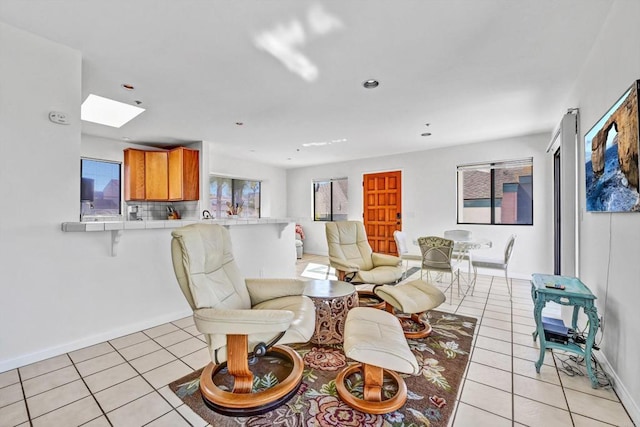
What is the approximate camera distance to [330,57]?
92.7 inches

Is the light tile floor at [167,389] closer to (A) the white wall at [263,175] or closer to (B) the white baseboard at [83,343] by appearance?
(B) the white baseboard at [83,343]

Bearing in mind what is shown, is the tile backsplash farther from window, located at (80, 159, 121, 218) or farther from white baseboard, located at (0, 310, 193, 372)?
white baseboard, located at (0, 310, 193, 372)

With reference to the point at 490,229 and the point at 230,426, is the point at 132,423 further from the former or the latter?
the point at 490,229

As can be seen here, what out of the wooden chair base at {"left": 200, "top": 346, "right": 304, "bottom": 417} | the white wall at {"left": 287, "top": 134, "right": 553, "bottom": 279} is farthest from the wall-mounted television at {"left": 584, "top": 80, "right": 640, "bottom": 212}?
the white wall at {"left": 287, "top": 134, "right": 553, "bottom": 279}

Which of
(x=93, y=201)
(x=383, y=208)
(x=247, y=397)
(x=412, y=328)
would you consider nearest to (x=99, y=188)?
(x=93, y=201)

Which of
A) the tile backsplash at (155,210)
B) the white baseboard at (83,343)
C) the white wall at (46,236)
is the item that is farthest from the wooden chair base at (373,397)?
the tile backsplash at (155,210)

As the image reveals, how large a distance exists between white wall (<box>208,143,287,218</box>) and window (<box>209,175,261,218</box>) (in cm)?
23

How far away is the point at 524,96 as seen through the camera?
313 cm

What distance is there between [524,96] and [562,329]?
2.47m

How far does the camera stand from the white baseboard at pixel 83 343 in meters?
2.03

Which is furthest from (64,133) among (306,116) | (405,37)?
(405,37)

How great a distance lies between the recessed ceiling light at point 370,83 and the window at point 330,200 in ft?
14.2

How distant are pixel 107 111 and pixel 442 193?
18.8 ft

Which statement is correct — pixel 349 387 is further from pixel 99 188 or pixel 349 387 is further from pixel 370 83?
pixel 99 188
